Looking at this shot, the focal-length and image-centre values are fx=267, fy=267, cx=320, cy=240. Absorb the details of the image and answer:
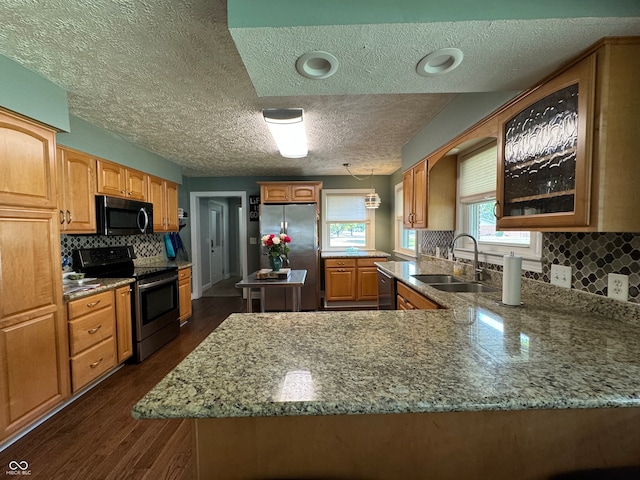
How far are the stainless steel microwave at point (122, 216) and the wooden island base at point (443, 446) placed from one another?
9.04 feet

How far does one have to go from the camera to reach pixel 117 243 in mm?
3248

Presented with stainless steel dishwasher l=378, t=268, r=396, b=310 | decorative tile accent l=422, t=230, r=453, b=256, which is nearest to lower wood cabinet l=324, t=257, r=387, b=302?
decorative tile accent l=422, t=230, r=453, b=256

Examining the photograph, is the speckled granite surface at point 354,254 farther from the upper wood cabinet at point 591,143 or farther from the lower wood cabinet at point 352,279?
the upper wood cabinet at point 591,143

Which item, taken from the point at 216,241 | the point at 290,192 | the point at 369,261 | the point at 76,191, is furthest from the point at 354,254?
the point at 216,241

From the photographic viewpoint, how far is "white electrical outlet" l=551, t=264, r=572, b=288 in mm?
1448

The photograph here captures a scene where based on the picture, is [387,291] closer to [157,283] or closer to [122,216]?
[157,283]

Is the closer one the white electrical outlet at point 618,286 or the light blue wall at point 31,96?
the white electrical outlet at point 618,286

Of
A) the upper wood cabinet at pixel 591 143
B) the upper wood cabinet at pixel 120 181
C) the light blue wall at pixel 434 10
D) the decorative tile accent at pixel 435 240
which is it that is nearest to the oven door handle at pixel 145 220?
the upper wood cabinet at pixel 120 181

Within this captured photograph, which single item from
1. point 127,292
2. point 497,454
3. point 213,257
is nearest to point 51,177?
point 127,292

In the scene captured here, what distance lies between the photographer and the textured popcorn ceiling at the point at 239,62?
3.22ft

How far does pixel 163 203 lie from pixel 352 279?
311cm

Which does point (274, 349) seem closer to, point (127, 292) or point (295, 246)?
point (127, 292)

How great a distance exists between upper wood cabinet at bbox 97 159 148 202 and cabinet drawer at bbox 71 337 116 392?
4.89ft

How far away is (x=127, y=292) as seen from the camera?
2.62 m
